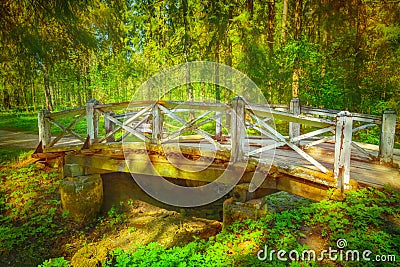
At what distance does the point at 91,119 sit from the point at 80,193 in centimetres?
194

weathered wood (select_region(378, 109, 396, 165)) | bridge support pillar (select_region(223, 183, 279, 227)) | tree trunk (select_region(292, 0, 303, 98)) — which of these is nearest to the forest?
tree trunk (select_region(292, 0, 303, 98))

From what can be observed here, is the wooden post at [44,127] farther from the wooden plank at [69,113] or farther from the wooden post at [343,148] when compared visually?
the wooden post at [343,148]

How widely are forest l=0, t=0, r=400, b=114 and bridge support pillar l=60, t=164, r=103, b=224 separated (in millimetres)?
A: 2803

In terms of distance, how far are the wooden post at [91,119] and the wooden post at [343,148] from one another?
17.6 ft

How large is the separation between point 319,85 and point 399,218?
757 centimetres

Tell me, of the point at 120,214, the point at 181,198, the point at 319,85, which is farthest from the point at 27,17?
the point at 319,85

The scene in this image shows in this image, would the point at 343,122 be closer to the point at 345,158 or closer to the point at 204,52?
the point at 345,158

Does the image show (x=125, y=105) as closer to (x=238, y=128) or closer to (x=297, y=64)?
(x=238, y=128)

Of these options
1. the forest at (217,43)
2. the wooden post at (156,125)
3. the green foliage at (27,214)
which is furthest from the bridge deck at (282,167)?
the forest at (217,43)

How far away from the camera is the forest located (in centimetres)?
701

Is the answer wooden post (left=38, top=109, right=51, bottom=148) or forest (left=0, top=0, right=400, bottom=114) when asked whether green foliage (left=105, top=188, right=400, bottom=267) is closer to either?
wooden post (left=38, top=109, right=51, bottom=148)

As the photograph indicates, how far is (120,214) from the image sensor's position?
7.53m

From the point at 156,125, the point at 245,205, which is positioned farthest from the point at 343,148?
the point at 156,125

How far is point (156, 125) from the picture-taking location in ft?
19.9
